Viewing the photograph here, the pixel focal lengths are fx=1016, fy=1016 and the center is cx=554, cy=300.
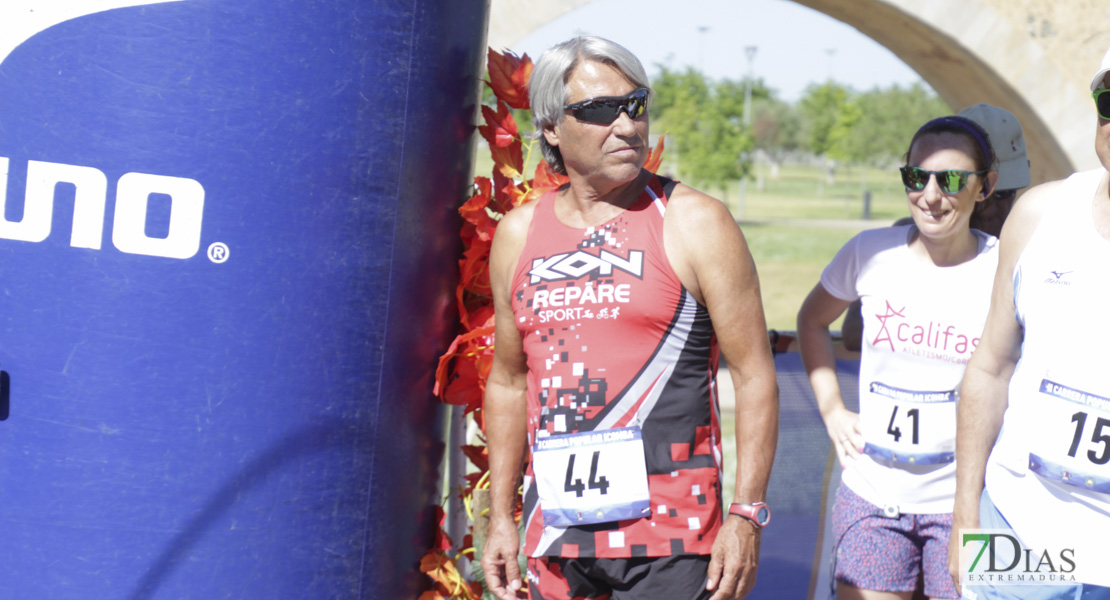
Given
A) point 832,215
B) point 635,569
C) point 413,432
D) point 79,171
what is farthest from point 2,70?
point 832,215

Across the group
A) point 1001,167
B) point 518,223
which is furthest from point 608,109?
point 1001,167

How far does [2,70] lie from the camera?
2.21 meters

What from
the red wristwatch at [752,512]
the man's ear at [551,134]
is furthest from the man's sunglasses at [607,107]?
the red wristwatch at [752,512]

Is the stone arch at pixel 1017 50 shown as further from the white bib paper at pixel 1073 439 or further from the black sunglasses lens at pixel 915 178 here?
the white bib paper at pixel 1073 439

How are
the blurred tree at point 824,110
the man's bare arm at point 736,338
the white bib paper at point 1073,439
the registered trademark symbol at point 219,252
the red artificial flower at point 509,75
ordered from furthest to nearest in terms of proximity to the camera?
the blurred tree at point 824,110 < the red artificial flower at point 509,75 < the registered trademark symbol at point 219,252 < the man's bare arm at point 736,338 < the white bib paper at point 1073,439

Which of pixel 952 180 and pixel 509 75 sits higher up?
pixel 509 75

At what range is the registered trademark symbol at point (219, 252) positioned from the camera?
2264 millimetres

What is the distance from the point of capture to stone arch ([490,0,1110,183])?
7.75 metres

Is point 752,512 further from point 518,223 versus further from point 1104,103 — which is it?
point 1104,103

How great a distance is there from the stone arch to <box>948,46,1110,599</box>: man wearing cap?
581 centimetres

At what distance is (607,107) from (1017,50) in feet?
23.8

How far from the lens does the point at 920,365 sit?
8.54ft

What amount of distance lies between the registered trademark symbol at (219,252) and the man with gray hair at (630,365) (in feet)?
2.16

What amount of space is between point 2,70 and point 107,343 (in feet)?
2.08
